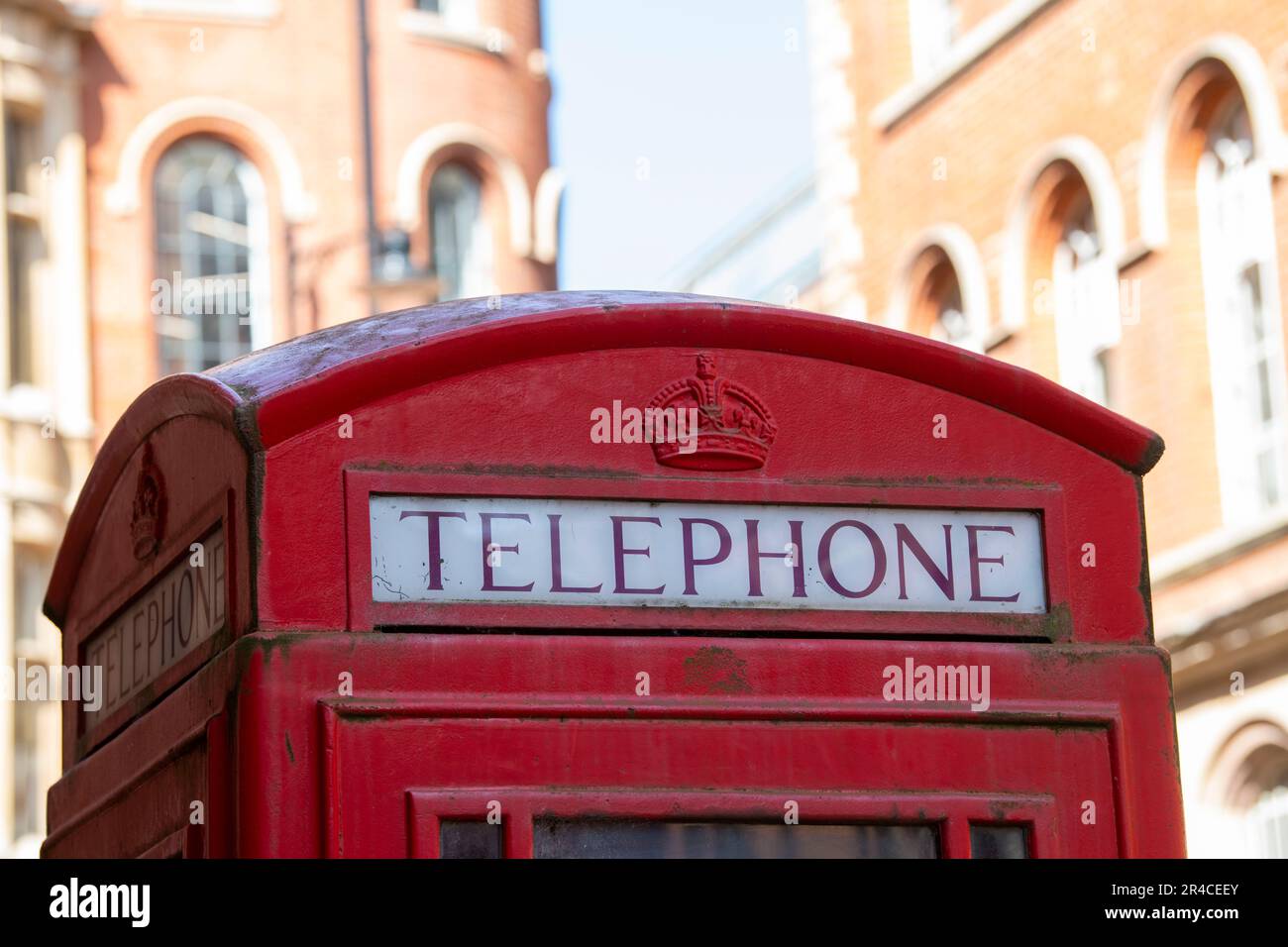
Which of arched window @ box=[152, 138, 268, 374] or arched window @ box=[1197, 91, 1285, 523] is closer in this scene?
arched window @ box=[1197, 91, 1285, 523]

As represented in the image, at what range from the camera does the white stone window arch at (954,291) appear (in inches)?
754

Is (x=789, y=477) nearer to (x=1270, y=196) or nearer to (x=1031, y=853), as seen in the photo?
(x=1031, y=853)

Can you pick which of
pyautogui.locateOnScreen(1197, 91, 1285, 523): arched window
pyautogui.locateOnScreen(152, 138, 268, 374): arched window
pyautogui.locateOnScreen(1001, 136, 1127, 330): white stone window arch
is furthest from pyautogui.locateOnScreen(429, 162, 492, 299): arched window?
pyautogui.locateOnScreen(1197, 91, 1285, 523): arched window

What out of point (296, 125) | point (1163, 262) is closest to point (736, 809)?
point (1163, 262)

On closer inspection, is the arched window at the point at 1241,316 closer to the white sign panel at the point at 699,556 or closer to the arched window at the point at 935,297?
the arched window at the point at 935,297

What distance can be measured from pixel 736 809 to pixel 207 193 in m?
20.2

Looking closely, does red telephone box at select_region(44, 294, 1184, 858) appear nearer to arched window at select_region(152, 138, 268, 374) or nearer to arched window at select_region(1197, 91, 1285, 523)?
arched window at select_region(1197, 91, 1285, 523)

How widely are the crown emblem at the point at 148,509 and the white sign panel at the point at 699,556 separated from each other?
24.6 inches

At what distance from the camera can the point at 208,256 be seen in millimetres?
23172

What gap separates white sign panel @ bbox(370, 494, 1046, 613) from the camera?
408 cm

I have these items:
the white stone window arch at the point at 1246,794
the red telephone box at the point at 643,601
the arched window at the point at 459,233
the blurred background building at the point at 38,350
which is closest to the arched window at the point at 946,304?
the white stone window arch at the point at 1246,794

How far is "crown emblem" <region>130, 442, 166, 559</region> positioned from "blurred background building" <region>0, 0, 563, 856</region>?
15.6m
